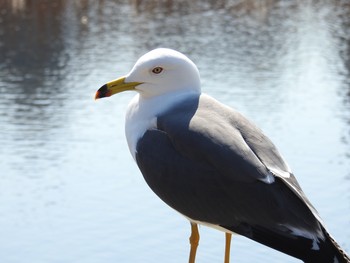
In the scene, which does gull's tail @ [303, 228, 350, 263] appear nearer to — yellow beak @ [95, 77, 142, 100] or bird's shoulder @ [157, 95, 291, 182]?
bird's shoulder @ [157, 95, 291, 182]

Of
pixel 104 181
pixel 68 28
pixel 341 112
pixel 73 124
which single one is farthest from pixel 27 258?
pixel 68 28

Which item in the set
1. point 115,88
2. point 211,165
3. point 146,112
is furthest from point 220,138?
point 115,88

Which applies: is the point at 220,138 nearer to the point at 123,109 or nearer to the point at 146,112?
Result: the point at 146,112

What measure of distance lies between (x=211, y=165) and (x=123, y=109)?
499 centimetres

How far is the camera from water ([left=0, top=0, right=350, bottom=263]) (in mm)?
5043

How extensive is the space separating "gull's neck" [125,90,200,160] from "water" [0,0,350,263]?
1614 millimetres

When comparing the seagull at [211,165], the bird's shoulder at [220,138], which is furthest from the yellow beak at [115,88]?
the bird's shoulder at [220,138]

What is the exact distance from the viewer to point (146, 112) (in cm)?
315

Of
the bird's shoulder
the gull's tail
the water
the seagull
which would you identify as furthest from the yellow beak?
the water

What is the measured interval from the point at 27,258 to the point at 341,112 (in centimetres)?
394

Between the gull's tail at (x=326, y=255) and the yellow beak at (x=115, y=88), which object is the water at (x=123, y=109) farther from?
the gull's tail at (x=326, y=255)

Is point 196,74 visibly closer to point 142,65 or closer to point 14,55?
point 142,65

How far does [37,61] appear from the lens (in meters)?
10.2

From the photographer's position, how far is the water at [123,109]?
5.04 metres
